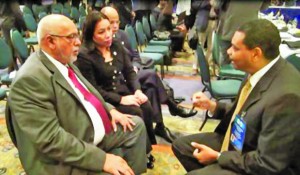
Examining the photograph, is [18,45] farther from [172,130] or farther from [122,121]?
[122,121]

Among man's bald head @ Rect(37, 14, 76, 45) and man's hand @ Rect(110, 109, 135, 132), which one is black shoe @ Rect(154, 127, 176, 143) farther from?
man's bald head @ Rect(37, 14, 76, 45)

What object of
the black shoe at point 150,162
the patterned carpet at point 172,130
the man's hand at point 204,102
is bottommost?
the patterned carpet at point 172,130

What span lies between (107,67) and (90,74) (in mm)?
150

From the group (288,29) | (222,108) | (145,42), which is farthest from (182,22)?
(222,108)

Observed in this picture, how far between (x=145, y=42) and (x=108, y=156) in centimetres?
354

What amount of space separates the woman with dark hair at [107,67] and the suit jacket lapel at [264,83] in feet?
3.52

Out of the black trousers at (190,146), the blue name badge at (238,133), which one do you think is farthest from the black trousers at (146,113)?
the blue name badge at (238,133)

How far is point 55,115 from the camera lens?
Answer: 4.99 feet

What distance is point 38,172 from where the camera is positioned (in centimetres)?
154

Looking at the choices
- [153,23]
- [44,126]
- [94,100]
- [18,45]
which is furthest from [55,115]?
[153,23]

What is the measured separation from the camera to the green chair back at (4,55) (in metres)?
3.29

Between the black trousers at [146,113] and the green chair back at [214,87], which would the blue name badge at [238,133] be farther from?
the green chair back at [214,87]

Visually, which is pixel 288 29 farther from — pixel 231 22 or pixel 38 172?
pixel 38 172

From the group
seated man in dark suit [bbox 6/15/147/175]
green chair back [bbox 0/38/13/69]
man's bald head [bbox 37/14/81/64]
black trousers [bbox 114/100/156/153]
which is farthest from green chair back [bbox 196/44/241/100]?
green chair back [bbox 0/38/13/69]
